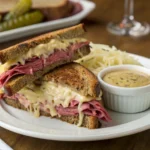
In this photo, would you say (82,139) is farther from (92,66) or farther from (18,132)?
(92,66)

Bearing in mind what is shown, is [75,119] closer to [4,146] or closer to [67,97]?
[67,97]

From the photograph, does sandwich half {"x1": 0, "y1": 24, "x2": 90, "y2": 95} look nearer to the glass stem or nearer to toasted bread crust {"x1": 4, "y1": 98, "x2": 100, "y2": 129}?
toasted bread crust {"x1": 4, "y1": 98, "x2": 100, "y2": 129}

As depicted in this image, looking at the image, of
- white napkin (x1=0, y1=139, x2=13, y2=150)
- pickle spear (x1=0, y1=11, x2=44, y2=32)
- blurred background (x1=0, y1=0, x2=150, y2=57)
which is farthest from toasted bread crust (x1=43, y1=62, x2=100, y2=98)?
pickle spear (x1=0, y1=11, x2=44, y2=32)

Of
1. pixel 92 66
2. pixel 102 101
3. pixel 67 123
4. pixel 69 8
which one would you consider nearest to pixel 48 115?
pixel 67 123

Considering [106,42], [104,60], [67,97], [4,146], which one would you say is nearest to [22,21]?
[106,42]

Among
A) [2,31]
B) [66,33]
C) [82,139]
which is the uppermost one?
[66,33]

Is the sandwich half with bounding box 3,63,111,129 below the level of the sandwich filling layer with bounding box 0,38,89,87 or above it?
below
